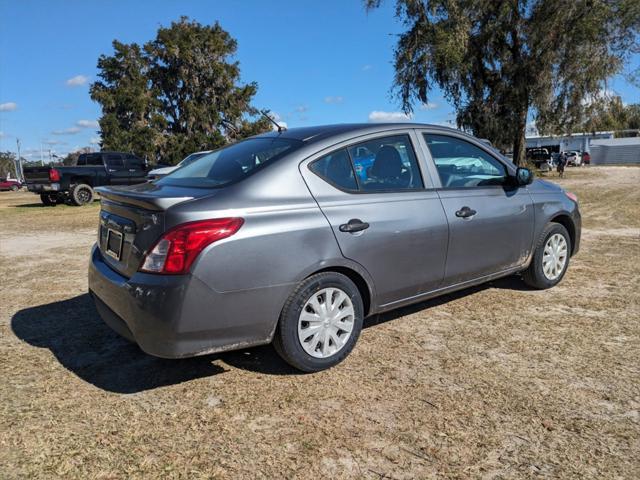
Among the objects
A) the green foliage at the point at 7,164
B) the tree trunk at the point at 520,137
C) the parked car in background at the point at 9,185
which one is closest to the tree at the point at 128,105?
the parked car in background at the point at 9,185

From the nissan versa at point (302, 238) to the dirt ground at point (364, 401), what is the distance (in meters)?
0.35

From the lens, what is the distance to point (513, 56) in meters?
23.5

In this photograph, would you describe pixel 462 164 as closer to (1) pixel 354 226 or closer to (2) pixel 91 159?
(1) pixel 354 226

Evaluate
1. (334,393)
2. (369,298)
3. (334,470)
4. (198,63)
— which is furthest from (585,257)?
(198,63)

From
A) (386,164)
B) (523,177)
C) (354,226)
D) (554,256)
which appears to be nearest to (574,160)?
(554,256)

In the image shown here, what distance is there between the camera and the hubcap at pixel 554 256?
16.3 ft

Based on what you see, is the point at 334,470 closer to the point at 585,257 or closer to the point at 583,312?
the point at 583,312

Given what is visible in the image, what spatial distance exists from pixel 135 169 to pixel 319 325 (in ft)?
53.5

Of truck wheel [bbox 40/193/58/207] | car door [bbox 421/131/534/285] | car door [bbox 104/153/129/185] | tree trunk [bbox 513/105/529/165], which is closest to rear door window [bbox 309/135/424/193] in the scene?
car door [bbox 421/131/534/285]

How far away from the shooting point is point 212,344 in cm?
294

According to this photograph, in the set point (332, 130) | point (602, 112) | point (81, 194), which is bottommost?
point (81, 194)

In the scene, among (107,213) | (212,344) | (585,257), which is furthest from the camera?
(585,257)

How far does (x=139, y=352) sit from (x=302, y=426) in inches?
65.0

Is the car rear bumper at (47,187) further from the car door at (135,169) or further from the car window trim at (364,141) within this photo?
the car window trim at (364,141)
